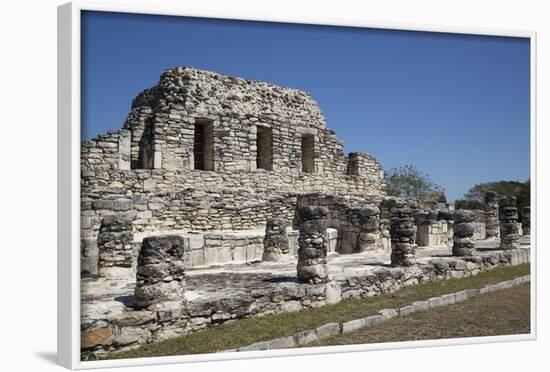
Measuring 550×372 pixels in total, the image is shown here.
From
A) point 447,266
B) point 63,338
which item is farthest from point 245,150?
point 63,338

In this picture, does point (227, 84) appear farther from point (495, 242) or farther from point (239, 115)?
point (495, 242)

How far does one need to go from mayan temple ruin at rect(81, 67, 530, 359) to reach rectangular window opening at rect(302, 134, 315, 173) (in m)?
0.06

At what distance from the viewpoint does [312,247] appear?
812cm

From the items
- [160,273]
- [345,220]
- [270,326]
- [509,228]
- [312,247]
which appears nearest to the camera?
[160,273]

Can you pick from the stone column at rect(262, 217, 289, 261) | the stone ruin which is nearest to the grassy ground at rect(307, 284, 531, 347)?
the stone column at rect(262, 217, 289, 261)

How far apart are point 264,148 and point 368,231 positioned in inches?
194

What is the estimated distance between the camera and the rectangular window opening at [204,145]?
14695 millimetres

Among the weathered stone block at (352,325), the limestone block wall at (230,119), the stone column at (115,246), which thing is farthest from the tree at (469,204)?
the stone column at (115,246)

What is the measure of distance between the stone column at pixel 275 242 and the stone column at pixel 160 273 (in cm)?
417

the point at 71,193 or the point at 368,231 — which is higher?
the point at 71,193

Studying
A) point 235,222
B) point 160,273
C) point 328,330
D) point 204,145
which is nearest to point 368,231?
point 235,222

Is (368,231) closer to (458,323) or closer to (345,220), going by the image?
(345,220)

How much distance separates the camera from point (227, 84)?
15539 mm

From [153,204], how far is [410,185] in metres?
28.6
